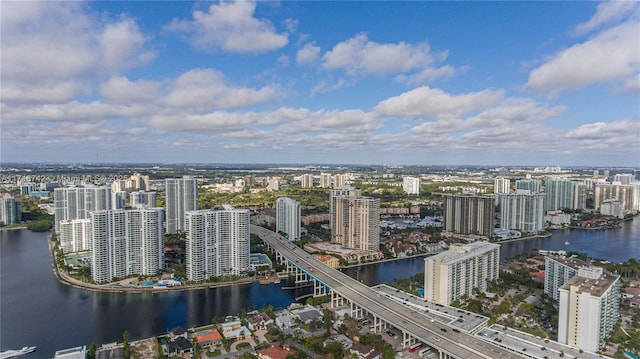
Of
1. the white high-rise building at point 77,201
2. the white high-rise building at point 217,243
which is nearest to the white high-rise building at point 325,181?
the white high-rise building at point 77,201

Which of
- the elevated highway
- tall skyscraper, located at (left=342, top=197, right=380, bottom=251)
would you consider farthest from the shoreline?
tall skyscraper, located at (left=342, top=197, right=380, bottom=251)

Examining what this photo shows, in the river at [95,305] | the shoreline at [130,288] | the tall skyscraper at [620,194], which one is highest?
the tall skyscraper at [620,194]

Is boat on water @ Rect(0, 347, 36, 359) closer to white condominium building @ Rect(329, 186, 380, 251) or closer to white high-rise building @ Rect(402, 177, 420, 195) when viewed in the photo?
white condominium building @ Rect(329, 186, 380, 251)

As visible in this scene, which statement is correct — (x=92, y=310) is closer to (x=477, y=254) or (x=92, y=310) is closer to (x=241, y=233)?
(x=241, y=233)

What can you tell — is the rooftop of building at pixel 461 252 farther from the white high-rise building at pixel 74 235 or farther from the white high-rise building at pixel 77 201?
the white high-rise building at pixel 77 201

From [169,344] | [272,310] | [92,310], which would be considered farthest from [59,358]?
[272,310]
